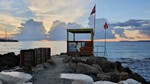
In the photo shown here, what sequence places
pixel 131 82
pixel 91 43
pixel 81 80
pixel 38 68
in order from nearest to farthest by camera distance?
1. pixel 81 80
2. pixel 131 82
3. pixel 38 68
4. pixel 91 43

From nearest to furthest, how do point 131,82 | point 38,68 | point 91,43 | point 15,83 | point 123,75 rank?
point 15,83 < point 131,82 < point 123,75 < point 38,68 < point 91,43

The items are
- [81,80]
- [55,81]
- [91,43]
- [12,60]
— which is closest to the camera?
[81,80]

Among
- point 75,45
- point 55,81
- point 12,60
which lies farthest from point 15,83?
point 75,45

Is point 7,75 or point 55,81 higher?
point 7,75

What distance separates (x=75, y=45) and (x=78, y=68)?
53.6 feet

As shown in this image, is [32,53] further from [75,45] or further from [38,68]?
[75,45]

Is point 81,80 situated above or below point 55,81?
above

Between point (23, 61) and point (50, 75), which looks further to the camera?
point (23, 61)

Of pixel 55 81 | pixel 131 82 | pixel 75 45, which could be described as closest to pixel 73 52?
pixel 75 45

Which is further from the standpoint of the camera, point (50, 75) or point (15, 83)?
point (50, 75)

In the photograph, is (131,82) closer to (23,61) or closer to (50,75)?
(50,75)

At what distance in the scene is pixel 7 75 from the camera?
803 cm

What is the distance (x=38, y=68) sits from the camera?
63.0ft

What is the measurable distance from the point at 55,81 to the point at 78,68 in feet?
9.78
